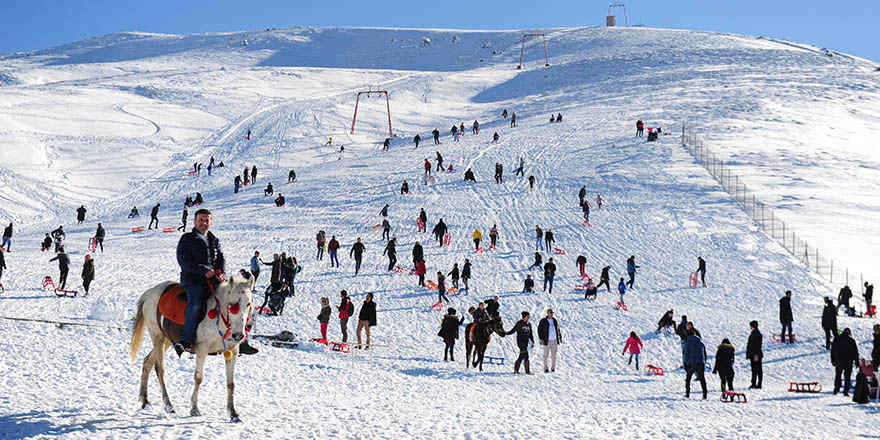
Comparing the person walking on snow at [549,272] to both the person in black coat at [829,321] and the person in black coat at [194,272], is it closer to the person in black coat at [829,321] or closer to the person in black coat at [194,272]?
the person in black coat at [829,321]

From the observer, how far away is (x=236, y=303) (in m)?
8.38

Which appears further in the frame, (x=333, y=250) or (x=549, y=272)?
(x=333, y=250)

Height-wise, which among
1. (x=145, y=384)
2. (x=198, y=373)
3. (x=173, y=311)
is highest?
(x=173, y=311)

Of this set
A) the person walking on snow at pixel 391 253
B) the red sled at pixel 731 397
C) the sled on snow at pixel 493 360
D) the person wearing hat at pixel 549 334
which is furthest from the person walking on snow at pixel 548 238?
the red sled at pixel 731 397

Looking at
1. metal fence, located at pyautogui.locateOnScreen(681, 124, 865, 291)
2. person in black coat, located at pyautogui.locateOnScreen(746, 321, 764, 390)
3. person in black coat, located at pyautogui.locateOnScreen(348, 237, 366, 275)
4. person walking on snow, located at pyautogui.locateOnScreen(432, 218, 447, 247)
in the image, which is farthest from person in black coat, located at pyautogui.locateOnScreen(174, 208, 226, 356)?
metal fence, located at pyautogui.locateOnScreen(681, 124, 865, 291)

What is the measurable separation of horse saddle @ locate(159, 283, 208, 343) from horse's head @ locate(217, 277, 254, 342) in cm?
56

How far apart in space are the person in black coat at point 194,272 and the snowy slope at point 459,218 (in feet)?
3.76

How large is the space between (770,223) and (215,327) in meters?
34.3

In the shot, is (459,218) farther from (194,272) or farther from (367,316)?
(194,272)

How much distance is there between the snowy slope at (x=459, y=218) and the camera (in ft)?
37.2

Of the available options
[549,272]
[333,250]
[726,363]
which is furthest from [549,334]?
[333,250]

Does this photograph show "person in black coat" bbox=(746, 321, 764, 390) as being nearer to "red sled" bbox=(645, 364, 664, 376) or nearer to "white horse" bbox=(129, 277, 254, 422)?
"red sled" bbox=(645, 364, 664, 376)

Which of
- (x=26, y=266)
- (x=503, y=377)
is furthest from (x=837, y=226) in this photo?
(x=26, y=266)

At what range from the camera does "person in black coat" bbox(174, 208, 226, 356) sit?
8.44 metres
